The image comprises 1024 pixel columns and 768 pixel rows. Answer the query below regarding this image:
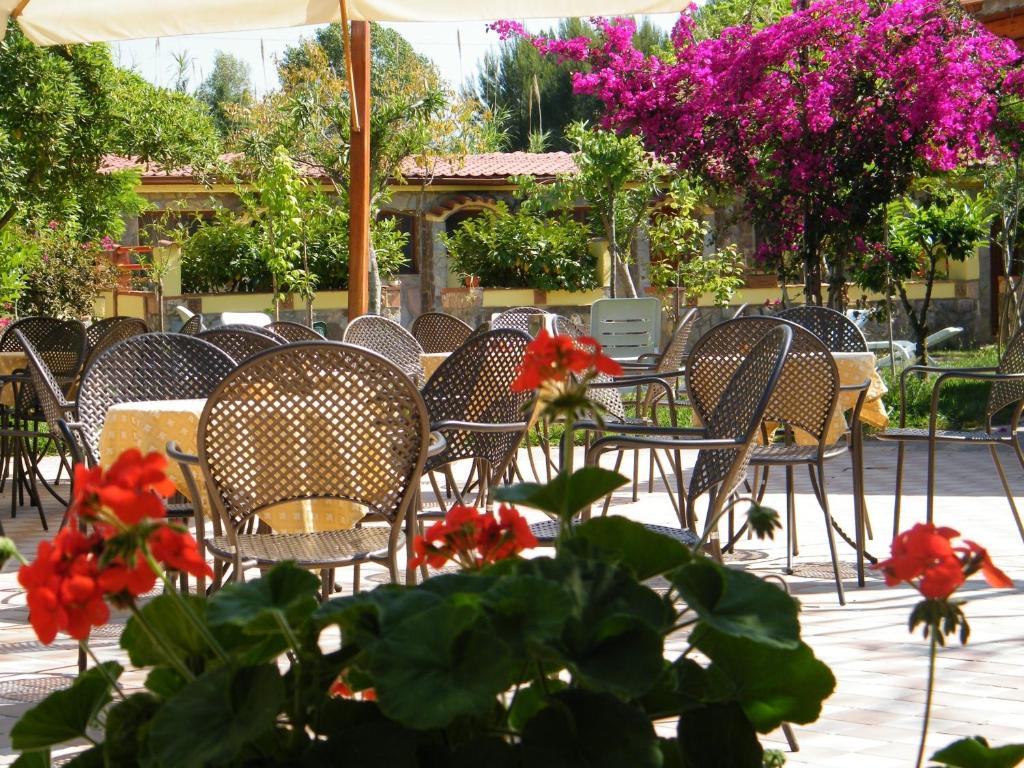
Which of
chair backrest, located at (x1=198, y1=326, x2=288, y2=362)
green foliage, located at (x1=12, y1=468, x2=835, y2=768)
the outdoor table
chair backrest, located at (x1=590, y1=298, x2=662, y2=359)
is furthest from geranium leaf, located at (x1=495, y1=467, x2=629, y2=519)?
chair backrest, located at (x1=590, y1=298, x2=662, y2=359)

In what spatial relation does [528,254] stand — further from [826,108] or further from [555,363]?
[555,363]

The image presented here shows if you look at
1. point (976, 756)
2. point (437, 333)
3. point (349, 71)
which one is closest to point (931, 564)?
point (976, 756)

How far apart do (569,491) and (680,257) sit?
1606 cm

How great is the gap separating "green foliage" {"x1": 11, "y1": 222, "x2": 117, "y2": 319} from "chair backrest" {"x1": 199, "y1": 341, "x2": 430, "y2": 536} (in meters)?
13.1

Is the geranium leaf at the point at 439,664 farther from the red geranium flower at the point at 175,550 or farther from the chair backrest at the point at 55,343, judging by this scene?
the chair backrest at the point at 55,343

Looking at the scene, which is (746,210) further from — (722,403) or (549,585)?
(549,585)

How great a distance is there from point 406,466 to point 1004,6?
15.0 feet

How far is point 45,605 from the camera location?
2.31ft

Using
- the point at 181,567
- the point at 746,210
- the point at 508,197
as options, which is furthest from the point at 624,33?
the point at 508,197

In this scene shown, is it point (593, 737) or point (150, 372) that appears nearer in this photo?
point (593, 737)

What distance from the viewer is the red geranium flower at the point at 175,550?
742 mm

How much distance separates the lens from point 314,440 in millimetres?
2891

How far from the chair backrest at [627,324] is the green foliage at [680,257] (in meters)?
5.26

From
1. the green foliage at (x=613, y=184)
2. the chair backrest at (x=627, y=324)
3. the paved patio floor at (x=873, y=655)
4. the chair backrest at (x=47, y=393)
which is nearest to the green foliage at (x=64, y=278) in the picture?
the green foliage at (x=613, y=184)
